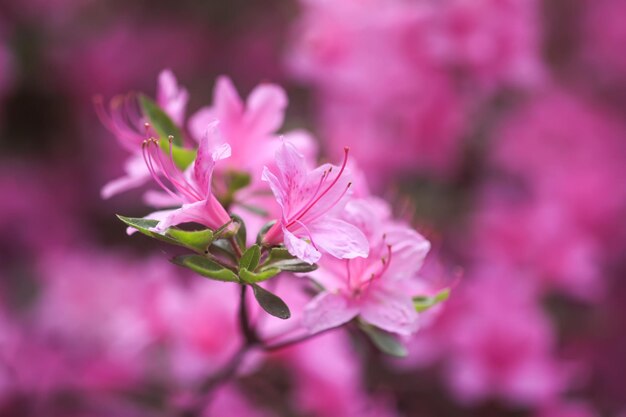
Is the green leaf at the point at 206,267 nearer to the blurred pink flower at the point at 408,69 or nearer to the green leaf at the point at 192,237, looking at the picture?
the green leaf at the point at 192,237

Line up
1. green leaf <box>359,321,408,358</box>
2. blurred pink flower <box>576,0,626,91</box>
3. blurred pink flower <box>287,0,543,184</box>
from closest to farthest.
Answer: green leaf <box>359,321,408,358</box> → blurred pink flower <box>287,0,543,184</box> → blurred pink flower <box>576,0,626,91</box>

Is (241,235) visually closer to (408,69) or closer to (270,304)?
(270,304)

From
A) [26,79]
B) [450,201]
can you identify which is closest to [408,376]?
[450,201]

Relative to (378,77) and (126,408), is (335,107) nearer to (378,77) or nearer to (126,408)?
(378,77)

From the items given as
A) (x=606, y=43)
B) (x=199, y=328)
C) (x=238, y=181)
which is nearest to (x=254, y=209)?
(x=238, y=181)

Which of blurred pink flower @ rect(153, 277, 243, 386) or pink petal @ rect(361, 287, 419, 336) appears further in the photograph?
blurred pink flower @ rect(153, 277, 243, 386)

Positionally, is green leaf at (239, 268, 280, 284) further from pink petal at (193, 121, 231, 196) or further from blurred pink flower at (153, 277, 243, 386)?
blurred pink flower at (153, 277, 243, 386)

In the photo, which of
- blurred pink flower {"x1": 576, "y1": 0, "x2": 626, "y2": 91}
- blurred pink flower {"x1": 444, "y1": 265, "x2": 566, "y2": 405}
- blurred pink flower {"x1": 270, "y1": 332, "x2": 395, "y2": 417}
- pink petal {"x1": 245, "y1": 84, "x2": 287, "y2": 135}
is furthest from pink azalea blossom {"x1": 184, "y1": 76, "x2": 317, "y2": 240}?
blurred pink flower {"x1": 576, "y1": 0, "x2": 626, "y2": 91}
